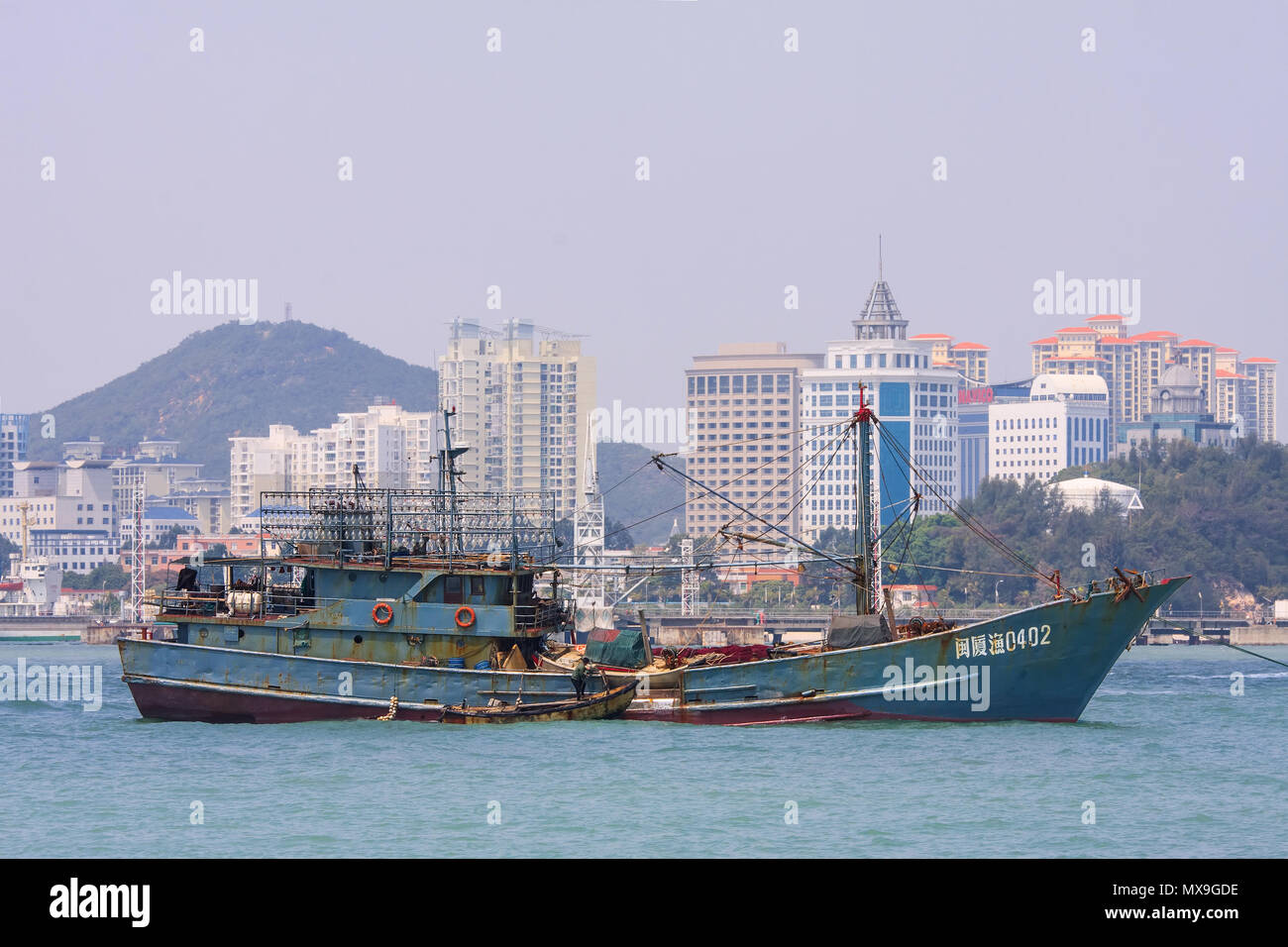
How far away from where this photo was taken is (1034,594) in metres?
164

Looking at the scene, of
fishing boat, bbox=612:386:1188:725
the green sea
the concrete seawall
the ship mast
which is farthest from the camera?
the concrete seawall

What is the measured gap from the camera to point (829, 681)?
41.8 meters

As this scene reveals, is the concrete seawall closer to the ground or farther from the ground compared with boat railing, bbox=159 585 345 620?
closer to the ground

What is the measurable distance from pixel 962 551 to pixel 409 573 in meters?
132

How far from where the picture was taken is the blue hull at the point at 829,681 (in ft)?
136

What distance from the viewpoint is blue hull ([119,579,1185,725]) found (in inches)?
1635

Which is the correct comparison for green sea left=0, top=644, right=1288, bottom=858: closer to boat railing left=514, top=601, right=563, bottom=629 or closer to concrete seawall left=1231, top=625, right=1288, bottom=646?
boat railing left=514, top=601, right=563, bottom=629

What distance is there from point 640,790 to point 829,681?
29.8 ft

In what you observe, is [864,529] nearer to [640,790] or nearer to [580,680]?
[580,680]

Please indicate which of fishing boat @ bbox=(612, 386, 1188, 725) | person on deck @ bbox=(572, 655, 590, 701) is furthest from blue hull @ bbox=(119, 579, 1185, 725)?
person on deck @ bbox=(572, 655, 590, 701)

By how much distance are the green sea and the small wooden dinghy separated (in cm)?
39
